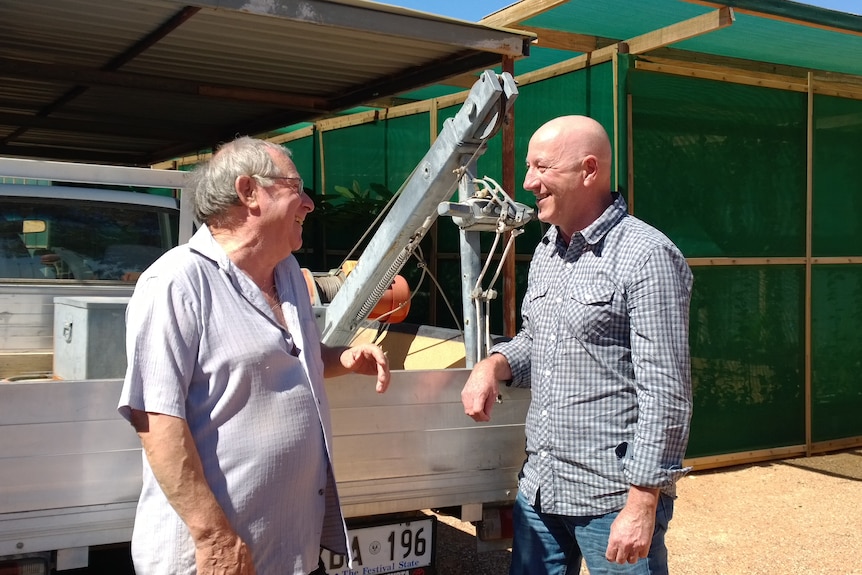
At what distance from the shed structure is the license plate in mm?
3360

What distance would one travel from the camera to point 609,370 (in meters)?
2.45

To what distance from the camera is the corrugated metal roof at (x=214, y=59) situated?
4488mm

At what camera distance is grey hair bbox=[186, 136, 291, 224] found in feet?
7.20

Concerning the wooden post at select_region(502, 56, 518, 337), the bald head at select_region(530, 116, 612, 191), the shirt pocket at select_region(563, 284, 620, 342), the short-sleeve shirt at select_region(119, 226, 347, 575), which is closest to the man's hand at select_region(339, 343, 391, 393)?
the short-sleeve shirt at select_region(119, 226, 347, 575)

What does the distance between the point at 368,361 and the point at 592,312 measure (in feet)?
2.18

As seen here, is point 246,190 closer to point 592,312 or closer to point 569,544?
A: point 592,312

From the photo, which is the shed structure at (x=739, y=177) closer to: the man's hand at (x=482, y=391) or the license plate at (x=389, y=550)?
the license plate at (x=389, y=550)

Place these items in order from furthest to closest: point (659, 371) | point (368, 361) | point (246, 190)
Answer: point (368, 361) < point (659, 371) < point (246, 190)

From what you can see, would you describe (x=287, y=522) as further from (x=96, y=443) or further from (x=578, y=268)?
(x=578, y=268)

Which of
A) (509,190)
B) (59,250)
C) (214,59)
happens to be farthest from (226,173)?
(214,59)


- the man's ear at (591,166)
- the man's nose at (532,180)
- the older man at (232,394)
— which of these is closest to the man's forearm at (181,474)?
the older man at (232,394)

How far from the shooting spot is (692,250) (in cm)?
671

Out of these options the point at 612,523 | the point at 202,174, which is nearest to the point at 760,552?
the point at 612,523

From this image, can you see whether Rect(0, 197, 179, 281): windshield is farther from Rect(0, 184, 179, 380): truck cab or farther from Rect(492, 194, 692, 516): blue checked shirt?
Rect(492, 194, 692, 516): blue checked shirt
